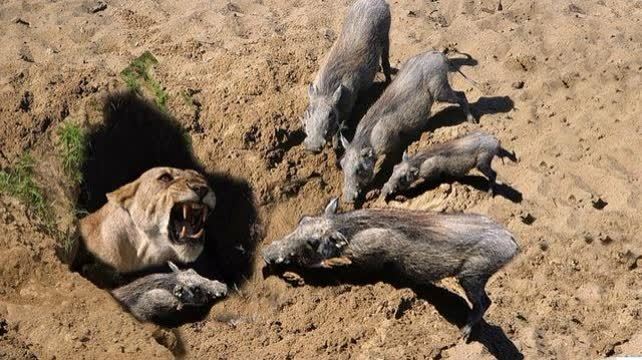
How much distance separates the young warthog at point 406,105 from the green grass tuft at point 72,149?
93.9 inches

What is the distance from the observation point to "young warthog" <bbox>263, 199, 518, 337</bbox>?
668 centimetres

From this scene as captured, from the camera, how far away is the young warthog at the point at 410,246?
263 inches

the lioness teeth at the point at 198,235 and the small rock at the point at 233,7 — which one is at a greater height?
the small rock at the point at 233,7

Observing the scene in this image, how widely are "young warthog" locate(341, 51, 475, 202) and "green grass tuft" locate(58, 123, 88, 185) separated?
2.38 m

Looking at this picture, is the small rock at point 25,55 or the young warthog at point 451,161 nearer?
the young warthog at point 451,161

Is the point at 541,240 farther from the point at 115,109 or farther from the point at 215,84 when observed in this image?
the point at 115,109

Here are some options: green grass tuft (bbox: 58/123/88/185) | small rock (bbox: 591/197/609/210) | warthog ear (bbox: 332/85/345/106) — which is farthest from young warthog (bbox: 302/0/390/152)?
small rock (bbox: 591/197/609/210)

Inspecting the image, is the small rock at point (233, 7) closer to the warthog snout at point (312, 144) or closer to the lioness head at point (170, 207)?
the warthog snout at point (312, 144)

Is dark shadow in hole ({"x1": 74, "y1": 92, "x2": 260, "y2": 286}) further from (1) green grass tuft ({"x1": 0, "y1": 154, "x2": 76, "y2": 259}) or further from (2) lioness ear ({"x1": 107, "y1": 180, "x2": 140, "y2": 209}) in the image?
(2) lioness ear ({"x1": 107, "y1": 180, "x2": 140, "y2": 209})

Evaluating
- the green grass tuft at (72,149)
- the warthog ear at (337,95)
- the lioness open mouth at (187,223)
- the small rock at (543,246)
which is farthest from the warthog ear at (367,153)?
the green grass tuft at (72,149)

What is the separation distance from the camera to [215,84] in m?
8.70

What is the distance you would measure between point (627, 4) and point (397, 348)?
18.8 ft

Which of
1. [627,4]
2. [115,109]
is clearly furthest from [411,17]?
[115,109]

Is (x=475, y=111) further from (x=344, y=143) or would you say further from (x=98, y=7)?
(x=98, y=7)
